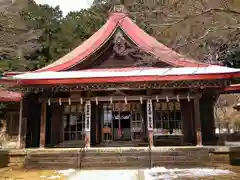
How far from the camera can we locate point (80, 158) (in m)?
9.79

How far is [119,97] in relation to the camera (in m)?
11.4

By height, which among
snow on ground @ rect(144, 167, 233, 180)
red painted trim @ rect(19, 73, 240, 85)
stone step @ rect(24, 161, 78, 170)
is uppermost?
red painted trim @ rect(19, 73, 240, 85)

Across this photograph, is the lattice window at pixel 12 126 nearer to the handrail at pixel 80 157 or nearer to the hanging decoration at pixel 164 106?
the handrail at pixel 80 157

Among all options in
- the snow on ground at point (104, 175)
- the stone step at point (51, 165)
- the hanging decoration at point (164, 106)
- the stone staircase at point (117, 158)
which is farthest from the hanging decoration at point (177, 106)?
the stone step at point (51, 165)

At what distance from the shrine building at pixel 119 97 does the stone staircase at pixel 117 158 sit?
33.5 inches

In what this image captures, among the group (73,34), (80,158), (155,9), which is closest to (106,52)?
(80,158)

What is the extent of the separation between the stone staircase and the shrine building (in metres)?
0.85

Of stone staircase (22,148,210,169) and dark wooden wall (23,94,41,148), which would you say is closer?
stone staircase (22,148,210,169)

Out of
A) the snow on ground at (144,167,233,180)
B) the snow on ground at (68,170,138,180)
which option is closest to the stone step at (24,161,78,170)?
the snow on ground at (68,170,138,180)

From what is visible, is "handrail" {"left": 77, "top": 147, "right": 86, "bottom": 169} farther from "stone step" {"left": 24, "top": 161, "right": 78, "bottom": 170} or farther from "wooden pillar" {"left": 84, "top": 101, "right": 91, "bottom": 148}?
"wooden pillar" {"left": 84, "top": 101, "right": 91, "bottom": 148}

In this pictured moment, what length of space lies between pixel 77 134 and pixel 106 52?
415 centimetres

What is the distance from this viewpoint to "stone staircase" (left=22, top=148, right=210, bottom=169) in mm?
9586

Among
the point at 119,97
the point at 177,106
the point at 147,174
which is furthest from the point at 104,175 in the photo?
the point at 177,106

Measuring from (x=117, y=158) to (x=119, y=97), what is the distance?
8.84 ft
